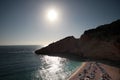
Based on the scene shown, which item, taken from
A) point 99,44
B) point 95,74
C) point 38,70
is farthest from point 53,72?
point 99,44

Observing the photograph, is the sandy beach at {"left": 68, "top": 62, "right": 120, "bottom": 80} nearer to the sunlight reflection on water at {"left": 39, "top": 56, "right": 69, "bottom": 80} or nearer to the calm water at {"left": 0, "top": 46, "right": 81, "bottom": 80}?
the calm water at {"left": 0, "top": 46, "right": 81, "bottom": 80}

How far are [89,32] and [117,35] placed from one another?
17.5 metres

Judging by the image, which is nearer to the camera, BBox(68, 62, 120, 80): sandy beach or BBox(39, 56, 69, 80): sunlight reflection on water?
BBox(68, 62, 120, 80): sandy beach

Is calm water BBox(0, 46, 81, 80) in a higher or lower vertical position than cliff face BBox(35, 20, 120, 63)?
lower

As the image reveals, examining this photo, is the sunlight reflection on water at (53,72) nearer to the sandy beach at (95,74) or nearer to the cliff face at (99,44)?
the sandy beach at (95,74)

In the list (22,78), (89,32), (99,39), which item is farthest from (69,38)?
(22,78)

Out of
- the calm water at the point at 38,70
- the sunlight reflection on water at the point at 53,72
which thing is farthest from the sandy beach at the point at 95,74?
the sunlight reflection on water at the point at 53,72

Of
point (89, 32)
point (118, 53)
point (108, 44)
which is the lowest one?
point (118, 53)

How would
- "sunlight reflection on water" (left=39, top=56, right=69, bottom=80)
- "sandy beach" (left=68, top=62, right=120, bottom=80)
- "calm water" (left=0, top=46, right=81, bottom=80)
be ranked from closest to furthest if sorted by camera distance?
"sandy beach" (left=68, top=62, right=120, bottom=80) < "sunlight reflection on water" (left=39, top=56, right=69, bottom=80) < "calm water" (left=0, top=46, right=81, bottom=80)

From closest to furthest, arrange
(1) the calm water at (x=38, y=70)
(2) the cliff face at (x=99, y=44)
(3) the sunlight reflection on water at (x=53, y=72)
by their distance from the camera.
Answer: (3) the sunlight reflection on water at (x=53, y=72), (1) the calm water at (x=38, y=70), (2) the cliff face at (x=99, y=44)

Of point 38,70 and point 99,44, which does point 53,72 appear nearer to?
point 38,70

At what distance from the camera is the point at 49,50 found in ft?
279

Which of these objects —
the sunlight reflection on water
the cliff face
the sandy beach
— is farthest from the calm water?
the cliff face

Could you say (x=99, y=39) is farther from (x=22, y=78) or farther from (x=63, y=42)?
(x=22, y=78)
